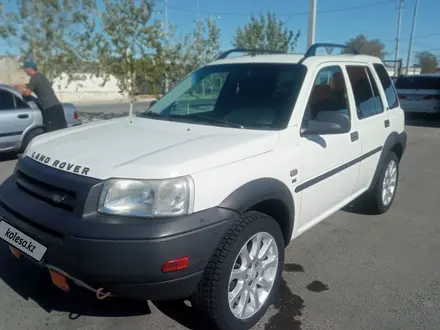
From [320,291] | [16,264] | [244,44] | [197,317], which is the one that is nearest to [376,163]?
[320,291]

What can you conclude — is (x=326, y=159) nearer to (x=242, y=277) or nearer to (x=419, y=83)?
(x=242, y=277)

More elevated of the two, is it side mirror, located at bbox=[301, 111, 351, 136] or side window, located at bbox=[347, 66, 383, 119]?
side window, located at bbox=[347, 66, 383, 119]

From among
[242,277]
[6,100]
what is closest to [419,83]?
[6,100]

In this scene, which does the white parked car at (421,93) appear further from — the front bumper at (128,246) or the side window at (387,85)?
the front bumper at (128,246)

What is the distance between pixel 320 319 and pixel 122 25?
8722mm

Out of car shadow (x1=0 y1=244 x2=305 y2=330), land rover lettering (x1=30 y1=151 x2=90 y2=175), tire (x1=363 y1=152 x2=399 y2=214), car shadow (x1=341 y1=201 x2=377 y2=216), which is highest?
land rover lettering (x1=30 y1=151 x2=90 y2=175)

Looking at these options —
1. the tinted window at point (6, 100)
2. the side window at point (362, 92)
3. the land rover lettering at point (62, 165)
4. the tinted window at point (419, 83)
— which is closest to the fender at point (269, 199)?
the land rover lettering at point (62, 165)

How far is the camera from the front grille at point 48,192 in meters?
2.18

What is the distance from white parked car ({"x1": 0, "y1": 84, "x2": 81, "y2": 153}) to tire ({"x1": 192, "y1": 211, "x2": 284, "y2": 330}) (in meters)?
6.33

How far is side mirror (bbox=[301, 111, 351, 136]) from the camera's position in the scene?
9.91 ft

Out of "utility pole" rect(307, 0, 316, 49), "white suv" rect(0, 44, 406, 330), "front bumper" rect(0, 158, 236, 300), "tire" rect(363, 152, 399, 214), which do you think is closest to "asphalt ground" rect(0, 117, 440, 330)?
"tire" rect(363, 152, 399, 214)

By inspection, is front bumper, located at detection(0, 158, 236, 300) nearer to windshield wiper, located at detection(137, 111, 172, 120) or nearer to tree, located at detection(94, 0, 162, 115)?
windshield wiper, located at detection(137, 111, 172, 120)

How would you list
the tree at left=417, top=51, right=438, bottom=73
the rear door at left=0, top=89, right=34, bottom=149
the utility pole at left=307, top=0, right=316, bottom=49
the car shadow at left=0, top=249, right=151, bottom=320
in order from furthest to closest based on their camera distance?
the tree at left=417, top=51, right=438, bottom=73, the utility pole at left=307, top=0, right=316, bottom=49, the rear door at left=0, top=89, right=34, bottom=149, the car shadow at left=0, top=249, right=151, bottom=320

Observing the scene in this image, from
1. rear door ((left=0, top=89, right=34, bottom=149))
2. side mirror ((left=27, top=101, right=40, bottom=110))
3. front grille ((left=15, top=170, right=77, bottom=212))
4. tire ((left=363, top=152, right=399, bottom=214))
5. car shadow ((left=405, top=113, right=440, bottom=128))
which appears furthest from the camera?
car shadow ((left=405, top=113, right=440, bottom=128))
